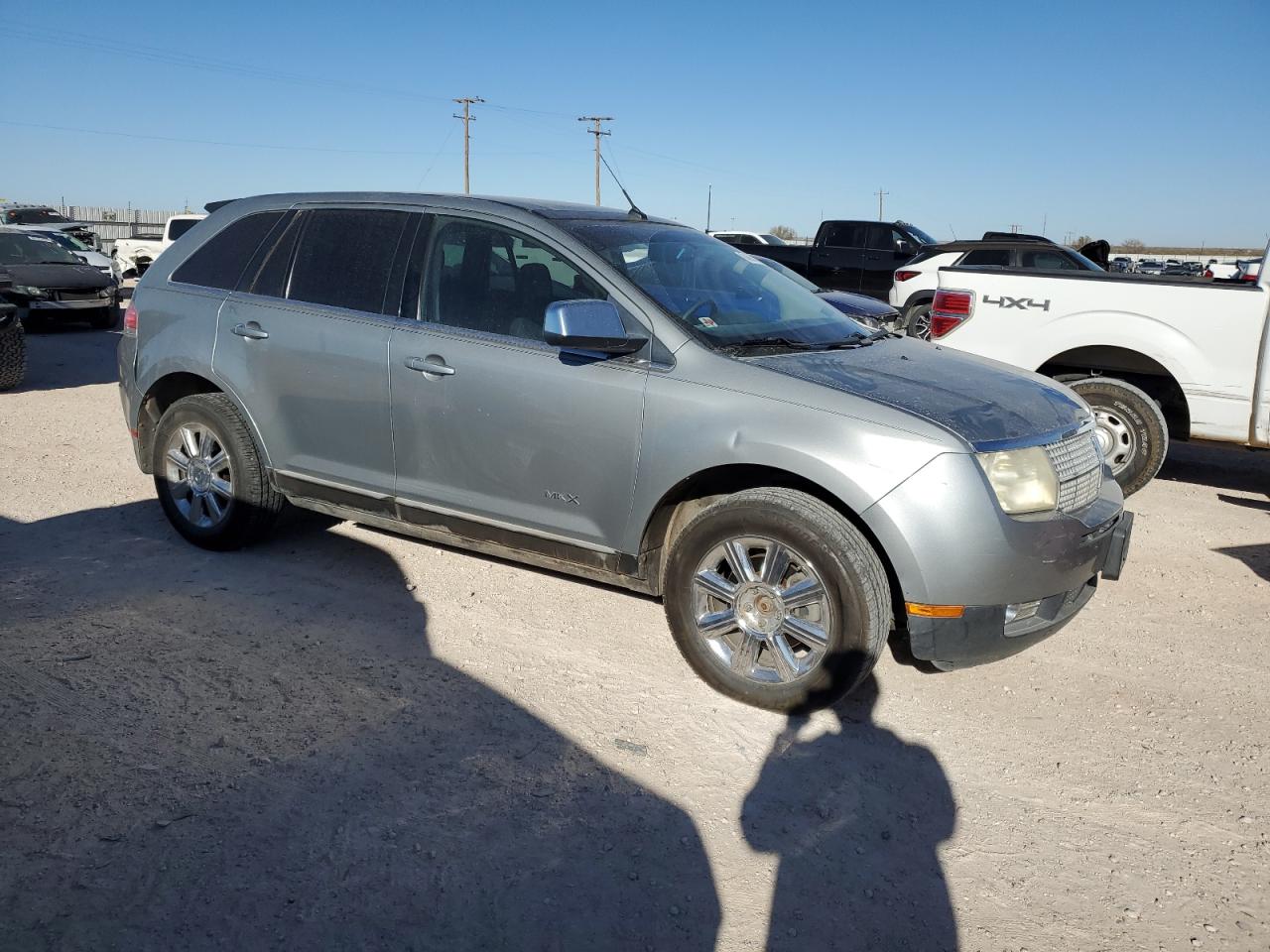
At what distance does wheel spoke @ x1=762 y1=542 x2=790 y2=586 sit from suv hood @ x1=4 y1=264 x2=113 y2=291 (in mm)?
14188

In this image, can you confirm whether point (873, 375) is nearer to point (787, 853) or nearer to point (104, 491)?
point (787, 853)

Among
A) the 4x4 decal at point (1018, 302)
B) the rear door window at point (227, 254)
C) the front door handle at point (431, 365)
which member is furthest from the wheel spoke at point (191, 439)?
the 4x4 decal at point (1018, 302)

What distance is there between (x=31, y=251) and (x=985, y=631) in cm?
1632

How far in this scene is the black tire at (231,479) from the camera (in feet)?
16.3

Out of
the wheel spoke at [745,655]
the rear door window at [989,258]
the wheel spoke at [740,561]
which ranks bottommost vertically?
the wheel spoke at [745,655]

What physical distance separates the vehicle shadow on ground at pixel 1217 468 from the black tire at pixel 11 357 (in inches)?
415

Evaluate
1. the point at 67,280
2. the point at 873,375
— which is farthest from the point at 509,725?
the point at 67,280

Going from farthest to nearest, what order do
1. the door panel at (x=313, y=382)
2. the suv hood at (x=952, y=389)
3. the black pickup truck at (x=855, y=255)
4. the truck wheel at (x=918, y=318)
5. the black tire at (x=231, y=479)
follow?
the black pickup truck at (x=855, y=255) → the truck wheel at (x=918, y=318) → the black tire at (x=231, y=479) → the door panel at (x=313, y=382) → the suv hood at (x=952, y=389)

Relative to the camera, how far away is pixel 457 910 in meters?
2.64

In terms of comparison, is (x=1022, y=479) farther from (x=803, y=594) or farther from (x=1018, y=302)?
(x=1018, y=302)

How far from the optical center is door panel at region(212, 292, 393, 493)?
4.52 m

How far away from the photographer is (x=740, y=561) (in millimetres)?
3717

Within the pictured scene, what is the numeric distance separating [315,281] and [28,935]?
314cm

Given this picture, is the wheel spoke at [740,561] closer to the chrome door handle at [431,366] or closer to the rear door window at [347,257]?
the chrome door handle at [431,366]
